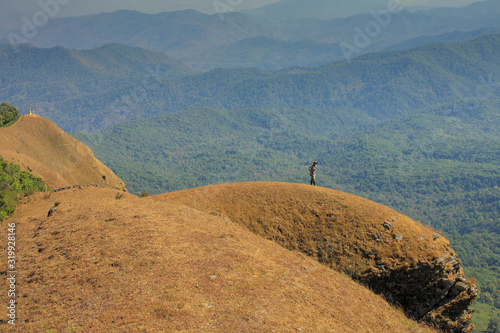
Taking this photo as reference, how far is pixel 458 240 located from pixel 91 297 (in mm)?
184411

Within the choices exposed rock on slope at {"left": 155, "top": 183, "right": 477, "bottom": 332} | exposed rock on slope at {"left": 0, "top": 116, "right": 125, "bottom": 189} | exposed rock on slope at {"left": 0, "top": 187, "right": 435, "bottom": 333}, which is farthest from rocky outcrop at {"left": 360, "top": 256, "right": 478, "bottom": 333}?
exposed rock on slope at {"left": 0, "top": 116, "right": 125, "bottom": 189}

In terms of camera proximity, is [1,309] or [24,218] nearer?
[1,309]

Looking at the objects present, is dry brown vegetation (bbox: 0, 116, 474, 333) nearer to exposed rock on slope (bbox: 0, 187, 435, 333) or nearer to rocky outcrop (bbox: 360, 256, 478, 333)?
exposed rock on slope (bbox: 0, 187, 435, 333)

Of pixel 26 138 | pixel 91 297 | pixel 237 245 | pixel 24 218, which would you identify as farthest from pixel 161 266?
pixel 26 138

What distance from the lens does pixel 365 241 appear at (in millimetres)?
26234

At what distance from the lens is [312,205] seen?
30.6 m

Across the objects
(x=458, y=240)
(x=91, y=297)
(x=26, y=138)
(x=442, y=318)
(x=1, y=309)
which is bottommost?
(x=458, y=240)

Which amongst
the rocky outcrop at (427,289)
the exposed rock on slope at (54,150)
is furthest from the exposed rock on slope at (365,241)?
the exposed rock on slope at (54,150)

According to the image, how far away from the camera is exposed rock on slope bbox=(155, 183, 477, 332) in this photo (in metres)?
23.9

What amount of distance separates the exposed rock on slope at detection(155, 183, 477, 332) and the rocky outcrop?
0.07 meters

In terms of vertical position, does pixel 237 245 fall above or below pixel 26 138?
above

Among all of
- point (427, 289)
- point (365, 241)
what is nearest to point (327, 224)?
point (365, 241)

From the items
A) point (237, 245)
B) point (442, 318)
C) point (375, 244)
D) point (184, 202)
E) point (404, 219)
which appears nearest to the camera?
point (237, 245)

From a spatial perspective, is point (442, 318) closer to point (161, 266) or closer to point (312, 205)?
point (312, 205)
